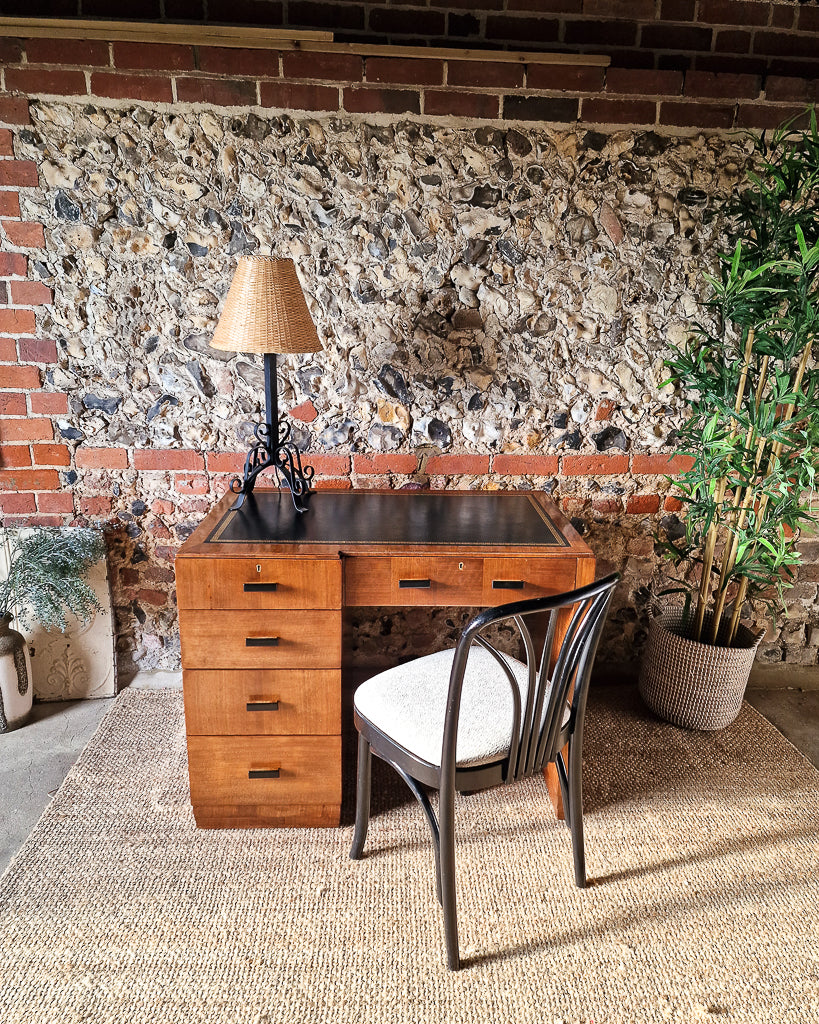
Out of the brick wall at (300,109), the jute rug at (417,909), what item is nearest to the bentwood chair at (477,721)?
the jute rug at (417,909)

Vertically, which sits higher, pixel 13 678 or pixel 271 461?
pixel 271 461

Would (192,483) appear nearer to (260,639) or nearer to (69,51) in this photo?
(260,639)

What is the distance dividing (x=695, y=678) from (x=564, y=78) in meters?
2.02

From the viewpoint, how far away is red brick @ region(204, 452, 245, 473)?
7.96ft

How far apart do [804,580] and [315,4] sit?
8.77 ft

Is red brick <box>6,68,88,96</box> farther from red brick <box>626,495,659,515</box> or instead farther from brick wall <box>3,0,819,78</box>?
red brick <box>626,495,659,515</box>

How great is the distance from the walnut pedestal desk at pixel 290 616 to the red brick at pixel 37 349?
0.89 m

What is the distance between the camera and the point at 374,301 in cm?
232

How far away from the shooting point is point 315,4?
6.93 feet

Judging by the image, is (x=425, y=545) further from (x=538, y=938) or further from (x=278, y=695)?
(x=538, y=938)

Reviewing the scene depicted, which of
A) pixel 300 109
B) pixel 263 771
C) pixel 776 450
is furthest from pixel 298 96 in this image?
pixel 263 771

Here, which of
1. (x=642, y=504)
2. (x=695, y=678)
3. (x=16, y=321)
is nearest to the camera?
(x=16, y=321)

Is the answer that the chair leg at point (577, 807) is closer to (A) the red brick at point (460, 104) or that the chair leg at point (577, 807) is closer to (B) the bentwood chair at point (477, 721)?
(B) the bentwood chair at point (477, 721)

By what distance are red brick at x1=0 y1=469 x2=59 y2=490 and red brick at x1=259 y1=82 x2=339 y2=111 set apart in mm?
1429
